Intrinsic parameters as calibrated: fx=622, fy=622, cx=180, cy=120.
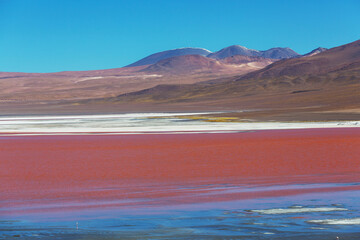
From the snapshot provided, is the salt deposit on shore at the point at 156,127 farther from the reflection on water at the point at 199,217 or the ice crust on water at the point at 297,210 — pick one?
the ice crust on water at the point at 297,210

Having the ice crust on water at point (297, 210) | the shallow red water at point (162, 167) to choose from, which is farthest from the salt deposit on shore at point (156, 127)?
the ice crust on water at point (297, 210)

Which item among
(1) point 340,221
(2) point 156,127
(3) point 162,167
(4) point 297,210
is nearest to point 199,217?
(4) point 297,210

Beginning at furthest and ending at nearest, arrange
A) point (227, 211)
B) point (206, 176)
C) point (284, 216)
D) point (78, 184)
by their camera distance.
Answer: point (206, 176), point (78, 184), point (227, 211), point (284, 216)

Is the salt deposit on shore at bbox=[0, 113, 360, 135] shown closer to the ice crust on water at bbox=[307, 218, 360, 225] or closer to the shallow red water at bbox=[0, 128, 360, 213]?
the shallow red water at bbox=[0, 128, 360, 213]

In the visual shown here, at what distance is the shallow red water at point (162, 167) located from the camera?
12.6m

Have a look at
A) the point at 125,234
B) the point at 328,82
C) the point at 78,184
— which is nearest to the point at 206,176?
the point at 78,184

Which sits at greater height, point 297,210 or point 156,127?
point 297,210

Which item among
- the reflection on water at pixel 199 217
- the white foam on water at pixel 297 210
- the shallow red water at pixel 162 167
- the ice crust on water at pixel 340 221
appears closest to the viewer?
the reflection on water at pixel 199 217

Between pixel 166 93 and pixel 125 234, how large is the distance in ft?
541

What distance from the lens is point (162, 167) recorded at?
17.5m

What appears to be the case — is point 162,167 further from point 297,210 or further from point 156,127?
point 156,127

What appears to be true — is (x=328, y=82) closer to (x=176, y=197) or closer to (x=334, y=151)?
(x=334, y=151)

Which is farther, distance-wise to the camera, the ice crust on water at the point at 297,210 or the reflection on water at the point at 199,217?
the ice crust on water at the point at 297,210

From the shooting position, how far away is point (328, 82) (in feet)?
496
